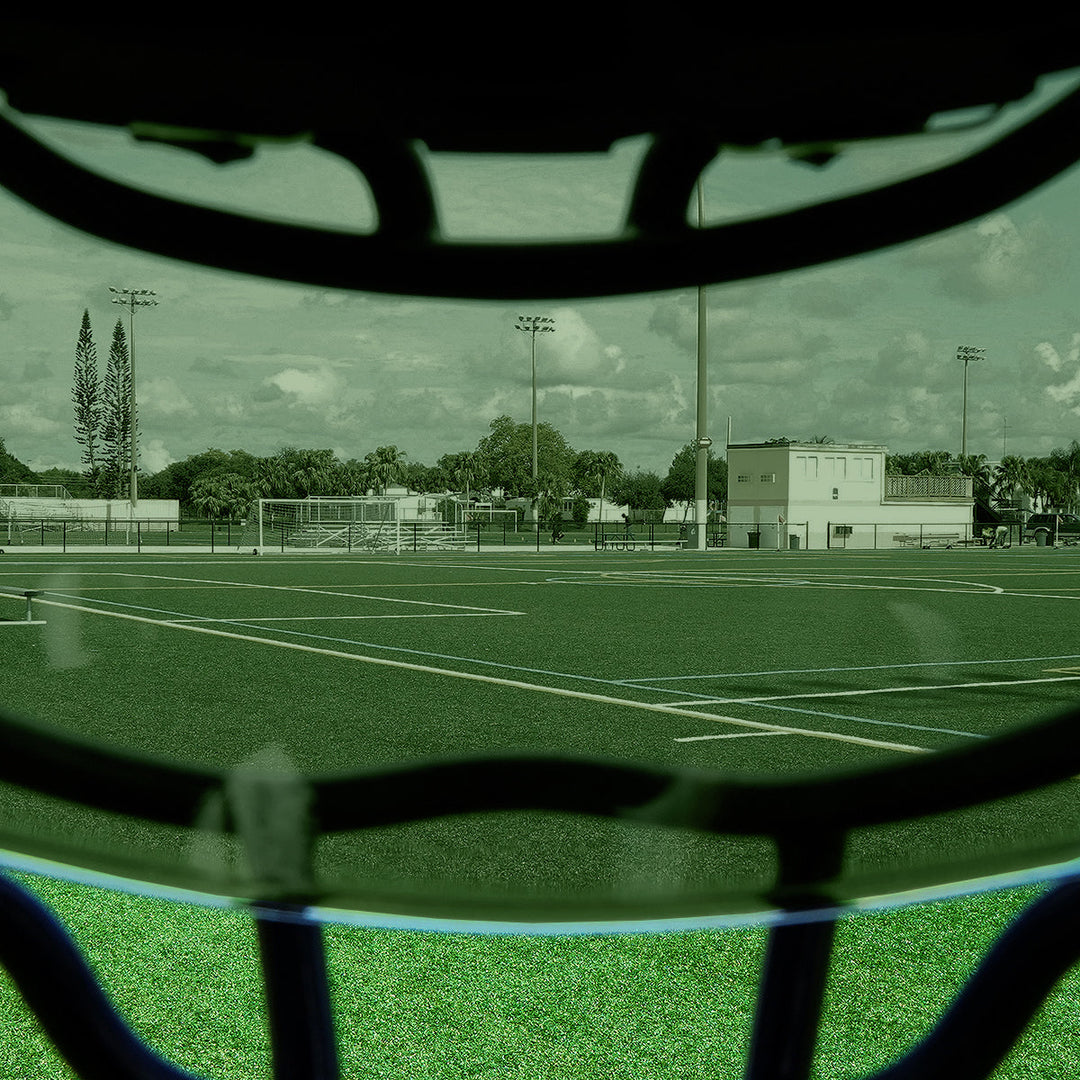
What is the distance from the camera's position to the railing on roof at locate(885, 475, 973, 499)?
1171mm

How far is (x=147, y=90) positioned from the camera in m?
0.31

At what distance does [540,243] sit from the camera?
0.35 meters

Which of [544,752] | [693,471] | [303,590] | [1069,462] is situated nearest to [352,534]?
[303,590]

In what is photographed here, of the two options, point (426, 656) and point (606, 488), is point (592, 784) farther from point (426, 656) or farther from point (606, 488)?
point (426, 656)

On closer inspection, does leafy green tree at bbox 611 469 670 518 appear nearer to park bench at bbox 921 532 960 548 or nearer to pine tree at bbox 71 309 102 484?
pine tree at bbox 71 309 102 484

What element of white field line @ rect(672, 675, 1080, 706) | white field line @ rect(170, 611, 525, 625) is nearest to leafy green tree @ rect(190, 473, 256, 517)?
white field line @ rect(672, 675, 1080, 706)

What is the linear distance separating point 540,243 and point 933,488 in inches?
42.1

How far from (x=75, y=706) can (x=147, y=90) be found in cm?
685

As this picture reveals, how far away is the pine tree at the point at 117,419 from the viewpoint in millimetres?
492

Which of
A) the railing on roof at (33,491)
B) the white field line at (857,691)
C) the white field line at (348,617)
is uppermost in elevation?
the railing on roof at (33,491)

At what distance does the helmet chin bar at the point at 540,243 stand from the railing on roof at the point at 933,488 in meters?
0.76

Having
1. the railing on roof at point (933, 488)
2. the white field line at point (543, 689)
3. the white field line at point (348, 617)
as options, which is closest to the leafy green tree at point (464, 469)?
the railing on roof at point (933, 488)

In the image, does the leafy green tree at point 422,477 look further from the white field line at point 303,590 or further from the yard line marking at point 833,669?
the white field line at point 303,590

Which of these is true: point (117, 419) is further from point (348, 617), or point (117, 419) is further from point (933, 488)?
point (348, 617)
